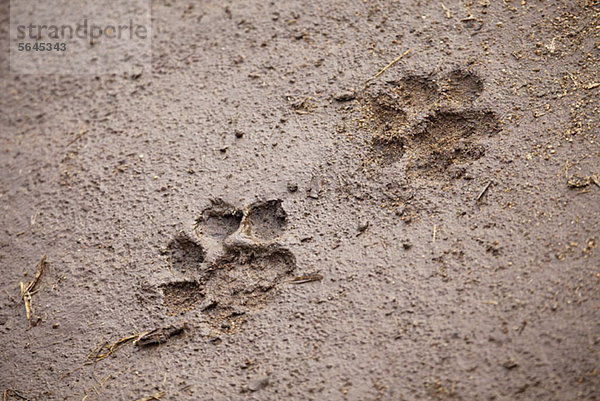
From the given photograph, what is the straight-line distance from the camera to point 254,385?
154cm

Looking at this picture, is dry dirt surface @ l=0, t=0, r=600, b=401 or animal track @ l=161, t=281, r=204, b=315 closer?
dry dirt surface @ l=0, t=0, r=600, b=401

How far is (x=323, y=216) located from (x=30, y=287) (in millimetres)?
1024

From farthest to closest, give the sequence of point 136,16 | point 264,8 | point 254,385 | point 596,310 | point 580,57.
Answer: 1. point 136,16
2. point 264,8
3. point 580,57
4. point 254,385
5. point 596,310

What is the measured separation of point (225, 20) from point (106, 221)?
99 centimetres

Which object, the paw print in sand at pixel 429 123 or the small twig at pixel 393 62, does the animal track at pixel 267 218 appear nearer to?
the paw print in sand at pixel 429 123

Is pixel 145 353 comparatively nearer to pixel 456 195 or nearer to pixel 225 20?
pixel 456 195

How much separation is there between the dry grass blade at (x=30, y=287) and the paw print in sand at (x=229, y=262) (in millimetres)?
468

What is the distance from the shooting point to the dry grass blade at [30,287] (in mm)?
1834

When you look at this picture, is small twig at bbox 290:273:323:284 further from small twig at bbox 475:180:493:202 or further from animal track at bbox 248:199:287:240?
small twig at bbox 475:180:493:202

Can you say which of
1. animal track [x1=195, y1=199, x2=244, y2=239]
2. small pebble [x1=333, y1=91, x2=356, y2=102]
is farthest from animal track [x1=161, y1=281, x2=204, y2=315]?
small pebble [x1=333, y1=91, x2=356, y2=102]

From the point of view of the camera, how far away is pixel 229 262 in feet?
5.77

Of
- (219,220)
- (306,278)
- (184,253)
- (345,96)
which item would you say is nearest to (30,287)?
(184,253)

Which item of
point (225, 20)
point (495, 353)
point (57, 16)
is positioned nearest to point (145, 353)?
point (495, 353)

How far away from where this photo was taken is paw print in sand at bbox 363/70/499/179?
178 cm
